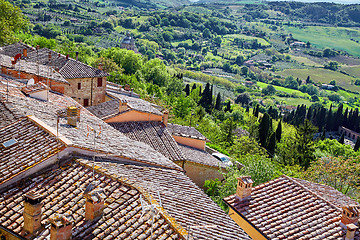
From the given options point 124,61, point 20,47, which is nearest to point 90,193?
point 20,47

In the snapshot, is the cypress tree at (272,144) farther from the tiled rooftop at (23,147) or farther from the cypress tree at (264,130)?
the tiled rooftop at (23,147)

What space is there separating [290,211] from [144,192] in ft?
23.9

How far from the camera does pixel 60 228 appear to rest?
31.7 feet

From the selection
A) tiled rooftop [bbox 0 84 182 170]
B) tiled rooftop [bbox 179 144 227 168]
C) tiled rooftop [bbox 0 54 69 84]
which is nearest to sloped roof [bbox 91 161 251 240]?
tiled rooftop [bbox 0 84 182 170]

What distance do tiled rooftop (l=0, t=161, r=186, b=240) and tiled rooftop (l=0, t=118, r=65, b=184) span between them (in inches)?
21.9

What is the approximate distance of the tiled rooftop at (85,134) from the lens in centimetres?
1448

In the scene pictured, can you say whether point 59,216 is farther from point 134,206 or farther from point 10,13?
point 10,13

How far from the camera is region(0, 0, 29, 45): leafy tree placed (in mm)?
48981

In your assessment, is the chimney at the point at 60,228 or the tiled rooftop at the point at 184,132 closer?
the chimney at the point at 60,228

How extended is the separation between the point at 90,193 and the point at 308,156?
45464mm

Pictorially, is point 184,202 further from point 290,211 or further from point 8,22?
point 8,22

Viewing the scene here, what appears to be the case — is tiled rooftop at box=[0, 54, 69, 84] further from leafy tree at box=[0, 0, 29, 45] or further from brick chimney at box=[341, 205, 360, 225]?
leafy tree at box=[0, 0, 29, 45]

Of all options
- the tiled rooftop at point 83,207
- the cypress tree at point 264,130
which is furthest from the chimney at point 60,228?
the cypress tree at point 264,130

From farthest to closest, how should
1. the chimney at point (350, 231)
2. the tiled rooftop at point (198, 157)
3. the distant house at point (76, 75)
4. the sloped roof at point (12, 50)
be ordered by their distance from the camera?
the sloped roof at point (12, 50) < the distant house at point (76, 75) < the tiled rooftop at point (198, 157) < the chimney at point (350, 231)
